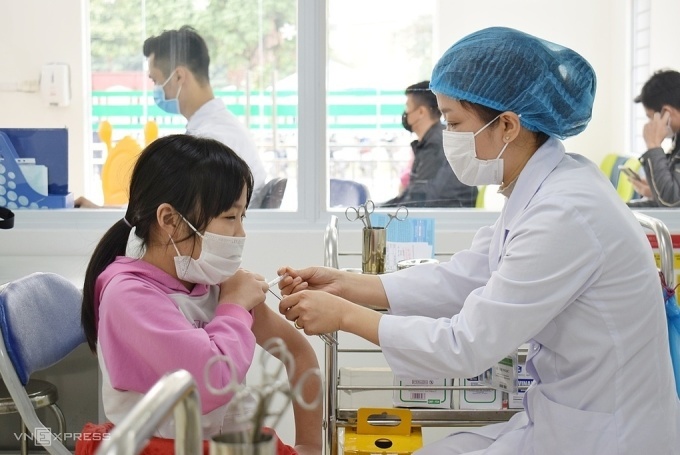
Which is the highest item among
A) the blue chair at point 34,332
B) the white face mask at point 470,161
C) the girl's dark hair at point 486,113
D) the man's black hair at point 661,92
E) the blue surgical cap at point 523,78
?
the man's black hair at point 661,92

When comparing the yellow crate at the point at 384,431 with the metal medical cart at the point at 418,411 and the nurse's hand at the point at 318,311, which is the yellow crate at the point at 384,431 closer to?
the metal medical cart at the point at 418,411

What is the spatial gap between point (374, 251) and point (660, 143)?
1.57 meters

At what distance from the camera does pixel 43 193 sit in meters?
3.28

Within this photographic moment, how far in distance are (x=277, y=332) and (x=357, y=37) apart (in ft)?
5.64

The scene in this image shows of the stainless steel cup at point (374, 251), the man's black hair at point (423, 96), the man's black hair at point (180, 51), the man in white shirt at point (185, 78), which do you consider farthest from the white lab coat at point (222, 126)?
the stainless steel cup at point (374, 251)

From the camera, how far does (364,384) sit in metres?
2.09

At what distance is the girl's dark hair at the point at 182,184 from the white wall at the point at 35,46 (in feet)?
5.78

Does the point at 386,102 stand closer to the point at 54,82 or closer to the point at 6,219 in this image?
the point at 54,82

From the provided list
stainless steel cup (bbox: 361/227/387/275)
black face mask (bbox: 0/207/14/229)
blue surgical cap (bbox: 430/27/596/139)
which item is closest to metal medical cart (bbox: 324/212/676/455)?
stainless steel cup (bbox: 361/227/387/275)

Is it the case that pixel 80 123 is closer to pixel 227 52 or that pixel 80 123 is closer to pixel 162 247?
pixel 227 52

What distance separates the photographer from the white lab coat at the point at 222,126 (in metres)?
3.21

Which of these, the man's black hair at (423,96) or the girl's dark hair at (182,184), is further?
the man's black hair at (423,96)

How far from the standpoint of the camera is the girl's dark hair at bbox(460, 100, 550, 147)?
66.0 inches

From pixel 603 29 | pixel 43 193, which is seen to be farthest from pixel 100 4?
pixel 603 29
